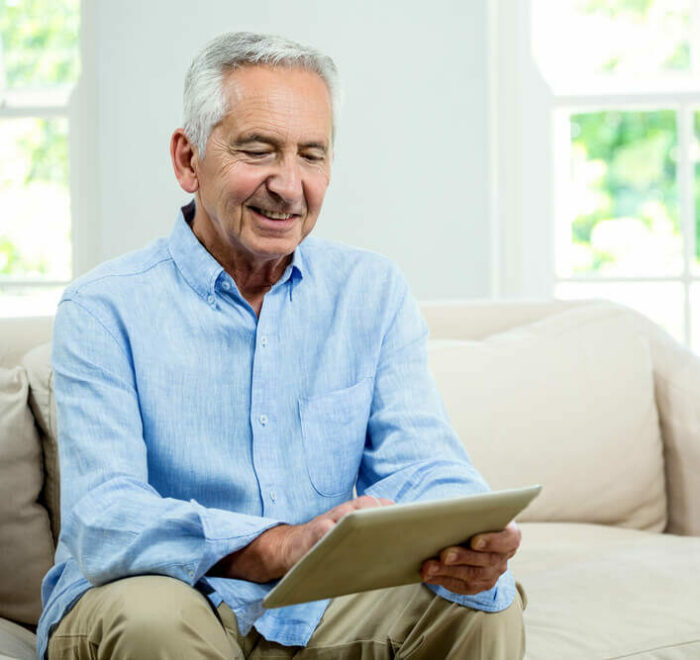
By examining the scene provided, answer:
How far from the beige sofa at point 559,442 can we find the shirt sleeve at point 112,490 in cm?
38

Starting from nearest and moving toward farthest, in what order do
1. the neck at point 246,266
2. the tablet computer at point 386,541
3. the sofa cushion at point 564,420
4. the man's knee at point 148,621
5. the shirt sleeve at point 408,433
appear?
the tablet computer at point 386,541, the man's knee at point 148,621, the shirt sleeve at point 408,433, the neck at point 246,266, the sofa cushion at point 564,420

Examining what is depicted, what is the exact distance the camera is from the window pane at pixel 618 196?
3070 mm

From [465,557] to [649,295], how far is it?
201 centimetres

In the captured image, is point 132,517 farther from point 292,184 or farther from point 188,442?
point 292,184

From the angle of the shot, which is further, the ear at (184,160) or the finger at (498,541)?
the ear at (184,160)

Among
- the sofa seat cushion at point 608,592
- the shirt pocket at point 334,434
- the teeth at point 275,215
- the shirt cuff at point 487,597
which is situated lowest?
the sofa seat cushion at point 608,592

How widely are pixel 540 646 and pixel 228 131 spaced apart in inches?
35.6

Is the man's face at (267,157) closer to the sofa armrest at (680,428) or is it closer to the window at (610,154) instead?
the sofa armrest at (680,428)

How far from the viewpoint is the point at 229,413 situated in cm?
156

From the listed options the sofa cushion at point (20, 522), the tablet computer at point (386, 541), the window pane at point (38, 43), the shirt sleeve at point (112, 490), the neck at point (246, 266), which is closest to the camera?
the tablet computer at point (386, 541)

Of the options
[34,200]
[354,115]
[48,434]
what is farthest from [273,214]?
[34,200]

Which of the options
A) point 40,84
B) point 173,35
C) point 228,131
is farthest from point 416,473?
point 40,84

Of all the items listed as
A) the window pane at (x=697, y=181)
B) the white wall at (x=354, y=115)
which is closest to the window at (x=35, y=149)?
the white wall at (x=354, y=115)

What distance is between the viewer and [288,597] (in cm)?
116
